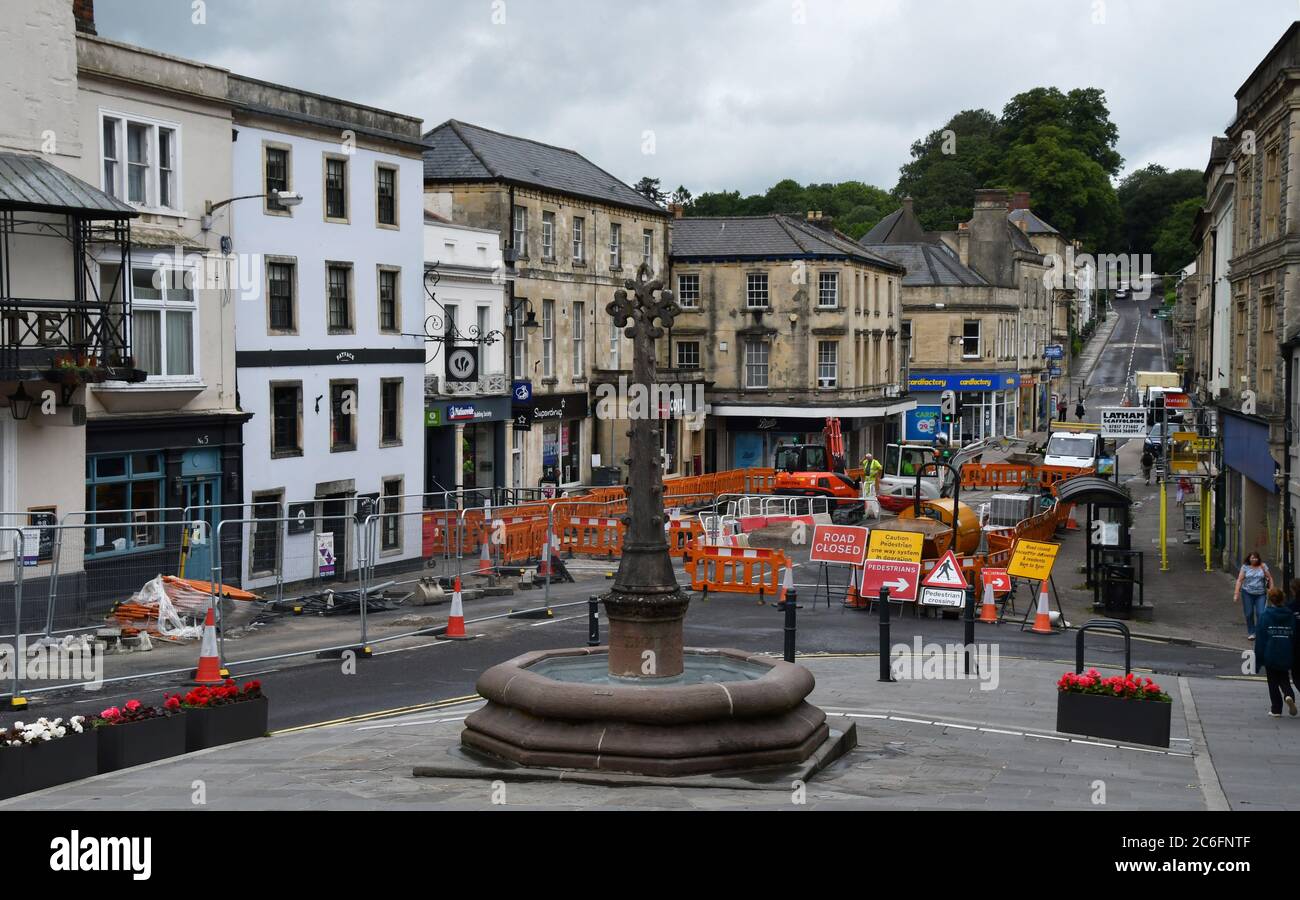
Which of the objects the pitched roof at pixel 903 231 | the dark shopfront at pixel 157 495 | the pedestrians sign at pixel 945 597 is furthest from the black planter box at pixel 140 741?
the pitched roof at pixel 903 231

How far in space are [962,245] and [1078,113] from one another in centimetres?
5850

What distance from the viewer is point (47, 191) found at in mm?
23438

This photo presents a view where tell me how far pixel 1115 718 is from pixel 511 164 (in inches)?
1409

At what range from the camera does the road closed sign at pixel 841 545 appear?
90.1 feet

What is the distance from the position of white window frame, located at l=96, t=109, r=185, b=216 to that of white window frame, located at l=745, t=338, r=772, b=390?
1316 inches

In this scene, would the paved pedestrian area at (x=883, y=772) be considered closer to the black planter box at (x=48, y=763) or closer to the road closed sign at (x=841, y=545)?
the black planter box at (x=48, y=763)

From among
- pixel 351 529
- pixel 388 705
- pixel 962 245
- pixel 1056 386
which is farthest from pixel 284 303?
pixel 1056 386

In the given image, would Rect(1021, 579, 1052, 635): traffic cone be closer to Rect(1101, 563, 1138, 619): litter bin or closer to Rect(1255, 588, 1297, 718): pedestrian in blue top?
Rect(1101, 563, 1138, 619): litter bin

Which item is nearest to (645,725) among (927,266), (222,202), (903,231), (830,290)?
(222,202)

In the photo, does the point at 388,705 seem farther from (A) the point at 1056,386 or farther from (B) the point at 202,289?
(A) the point at 1056,386

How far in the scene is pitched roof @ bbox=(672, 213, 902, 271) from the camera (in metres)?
59.7

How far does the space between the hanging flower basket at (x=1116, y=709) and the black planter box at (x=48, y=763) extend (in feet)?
31.1

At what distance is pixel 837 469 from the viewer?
54.9m

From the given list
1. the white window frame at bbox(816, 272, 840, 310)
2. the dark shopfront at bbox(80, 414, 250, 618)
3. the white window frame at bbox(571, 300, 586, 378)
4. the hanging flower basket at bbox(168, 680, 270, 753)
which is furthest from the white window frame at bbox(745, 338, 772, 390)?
the hanging flower basket at bbox(168, 680, 270, 753)
